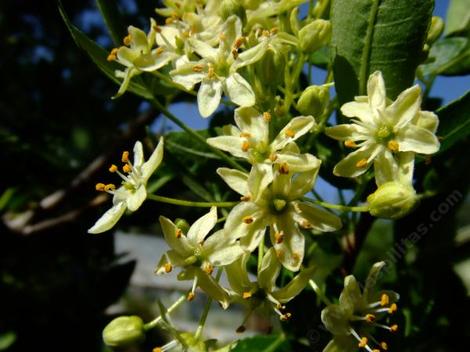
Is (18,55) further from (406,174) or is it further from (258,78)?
(406,174)

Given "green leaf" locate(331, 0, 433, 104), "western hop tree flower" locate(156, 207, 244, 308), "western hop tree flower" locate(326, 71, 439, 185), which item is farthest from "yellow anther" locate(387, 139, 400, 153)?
"western hop tree flower" locate(156, 207, 244, 308)

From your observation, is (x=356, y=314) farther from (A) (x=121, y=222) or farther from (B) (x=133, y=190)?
(A) (x=121, y=222)

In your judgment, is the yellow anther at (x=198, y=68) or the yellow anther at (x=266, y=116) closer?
the yellow anther at (x=266, y=116)

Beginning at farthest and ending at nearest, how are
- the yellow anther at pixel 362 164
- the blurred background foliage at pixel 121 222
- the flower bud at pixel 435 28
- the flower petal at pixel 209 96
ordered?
the blurred background foliage at pixel 121 222
the flower bud at pixel 435 28
the flower petal at pixel 209 96
the yellow anther at pixel 362 164

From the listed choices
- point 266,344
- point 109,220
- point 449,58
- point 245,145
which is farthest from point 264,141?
point 449,58

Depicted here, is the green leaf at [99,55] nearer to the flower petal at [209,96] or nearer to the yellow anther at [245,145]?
the flower petal at [209,96]

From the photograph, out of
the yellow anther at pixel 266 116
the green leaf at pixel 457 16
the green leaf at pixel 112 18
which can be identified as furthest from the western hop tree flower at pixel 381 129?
the green leaf at pixel 457 16

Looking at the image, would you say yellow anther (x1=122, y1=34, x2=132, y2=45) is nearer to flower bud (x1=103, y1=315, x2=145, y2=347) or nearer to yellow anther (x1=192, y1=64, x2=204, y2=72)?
yellow anther (x1=192, y1=64, x2=204, y2=72)

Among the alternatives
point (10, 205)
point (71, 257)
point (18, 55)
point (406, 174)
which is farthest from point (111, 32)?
point (18, 55)
